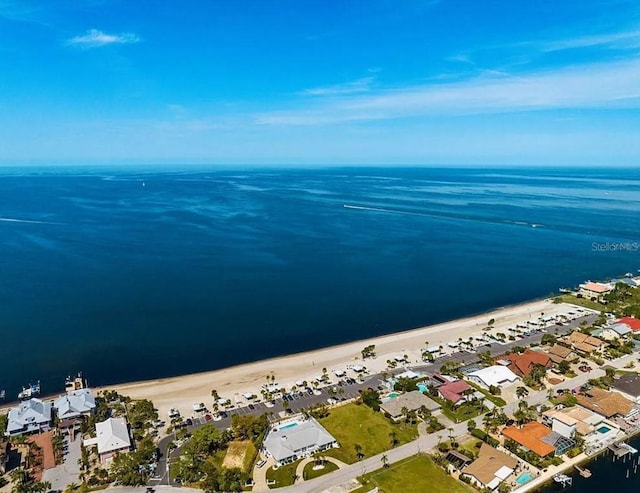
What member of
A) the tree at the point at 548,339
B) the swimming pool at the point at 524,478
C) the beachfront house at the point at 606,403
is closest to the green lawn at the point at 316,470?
the swimming pool at the point at 524,478

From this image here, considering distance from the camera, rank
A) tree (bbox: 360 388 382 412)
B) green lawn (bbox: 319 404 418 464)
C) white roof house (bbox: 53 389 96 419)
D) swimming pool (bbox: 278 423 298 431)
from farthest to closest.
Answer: tree (bbox: 360 388 382 412) < white roof house (bbox: 53 389 96 419) < swimming pool (bbox: 278 423 298 431) < green lawn (bbox: 319 404 418 464)

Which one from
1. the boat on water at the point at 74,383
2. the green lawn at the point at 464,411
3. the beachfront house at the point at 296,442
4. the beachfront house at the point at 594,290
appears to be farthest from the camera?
the beachfront house at the point at 594,290

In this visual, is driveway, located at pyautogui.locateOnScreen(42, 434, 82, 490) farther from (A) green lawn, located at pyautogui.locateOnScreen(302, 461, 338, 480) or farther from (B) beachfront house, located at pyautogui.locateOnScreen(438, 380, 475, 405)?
(B) beachfront house, located at pyautogui.locateOnScreen(438, 380, 475, 405)

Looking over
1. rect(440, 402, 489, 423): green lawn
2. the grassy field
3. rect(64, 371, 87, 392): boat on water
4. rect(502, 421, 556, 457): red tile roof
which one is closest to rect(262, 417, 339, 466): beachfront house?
the grassy field

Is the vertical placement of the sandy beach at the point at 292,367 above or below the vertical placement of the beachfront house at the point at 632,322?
below

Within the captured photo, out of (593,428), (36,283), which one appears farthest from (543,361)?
(36,283)

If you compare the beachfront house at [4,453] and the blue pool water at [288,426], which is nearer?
the beachfront house at [4,453]

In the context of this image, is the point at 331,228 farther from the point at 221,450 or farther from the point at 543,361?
the point at 221,450

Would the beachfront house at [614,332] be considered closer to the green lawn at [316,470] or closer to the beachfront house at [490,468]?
the beachfront house at [490,468]
